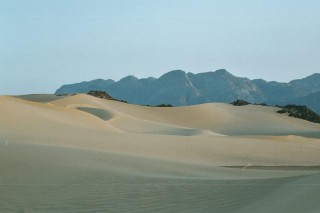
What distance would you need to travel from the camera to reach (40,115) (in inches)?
1281

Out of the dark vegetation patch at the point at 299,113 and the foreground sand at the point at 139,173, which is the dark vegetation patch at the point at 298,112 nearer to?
the dark vegetation patch at the point at 299,113

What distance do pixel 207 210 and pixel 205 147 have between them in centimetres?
1814

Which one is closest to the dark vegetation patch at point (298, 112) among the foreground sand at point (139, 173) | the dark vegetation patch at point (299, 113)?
the dark vegetation patch at point (299, 113)

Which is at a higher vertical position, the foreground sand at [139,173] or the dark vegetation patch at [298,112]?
the dark vegetation patch at [298,112]

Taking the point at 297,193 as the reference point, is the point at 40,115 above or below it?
above

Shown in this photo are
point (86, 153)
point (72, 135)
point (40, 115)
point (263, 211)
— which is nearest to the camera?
point (263, 211)

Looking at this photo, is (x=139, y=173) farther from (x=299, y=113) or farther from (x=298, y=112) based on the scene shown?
(x=298, y=112)

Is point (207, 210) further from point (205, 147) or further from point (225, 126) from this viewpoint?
point (225, 126)

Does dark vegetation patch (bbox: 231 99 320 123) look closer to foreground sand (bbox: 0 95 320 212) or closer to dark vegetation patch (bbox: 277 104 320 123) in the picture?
dark vegetation patch (bbox: 277 104 320 123)

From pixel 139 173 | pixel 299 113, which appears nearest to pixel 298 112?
pixel 299 113

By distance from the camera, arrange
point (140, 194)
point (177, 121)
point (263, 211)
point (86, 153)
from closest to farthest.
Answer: point (263, 211) < point (140, 194) < point (86, 153) < point (177, 121)

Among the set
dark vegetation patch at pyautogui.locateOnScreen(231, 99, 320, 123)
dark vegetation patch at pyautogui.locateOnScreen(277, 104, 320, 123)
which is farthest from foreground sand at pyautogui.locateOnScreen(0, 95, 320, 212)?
dark vegetation patch at pyautogui.locateOnScreen(231, 99, 320, 123)

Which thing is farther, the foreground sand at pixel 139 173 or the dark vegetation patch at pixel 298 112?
the dark vegetation patch at pixel 298 112

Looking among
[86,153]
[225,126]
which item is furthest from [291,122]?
[86,153]
